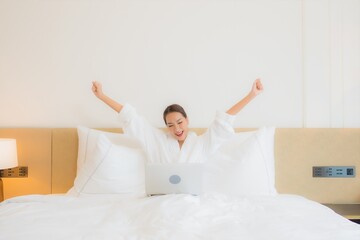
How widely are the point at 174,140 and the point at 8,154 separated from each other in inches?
43.8

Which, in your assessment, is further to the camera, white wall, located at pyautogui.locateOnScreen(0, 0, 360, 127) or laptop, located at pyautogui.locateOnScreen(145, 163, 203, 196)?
white wall, located at pyautogui.locateOnScreen(0, 0, 360, 127)

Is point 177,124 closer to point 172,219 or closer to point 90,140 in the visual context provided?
point 90,140

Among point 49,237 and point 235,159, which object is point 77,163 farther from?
point 49,237

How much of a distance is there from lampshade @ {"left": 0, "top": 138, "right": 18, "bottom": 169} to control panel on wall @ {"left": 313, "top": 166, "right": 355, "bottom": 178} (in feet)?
6.92

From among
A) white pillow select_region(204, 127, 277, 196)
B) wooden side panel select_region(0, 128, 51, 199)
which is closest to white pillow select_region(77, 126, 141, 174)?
wooden side panel select_region(0, 128, 51, 199)

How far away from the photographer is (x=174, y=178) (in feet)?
6.15

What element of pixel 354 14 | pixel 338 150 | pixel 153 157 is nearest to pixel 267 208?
pixel 153 157

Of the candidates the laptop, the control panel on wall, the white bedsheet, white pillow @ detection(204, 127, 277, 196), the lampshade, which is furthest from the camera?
the control panel on wall

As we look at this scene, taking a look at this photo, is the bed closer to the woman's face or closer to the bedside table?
the bedside table

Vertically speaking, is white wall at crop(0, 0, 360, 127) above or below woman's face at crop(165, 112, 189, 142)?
above

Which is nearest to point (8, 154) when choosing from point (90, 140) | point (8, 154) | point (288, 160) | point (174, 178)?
point (8, 154)

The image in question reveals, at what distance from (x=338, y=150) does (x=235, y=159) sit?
0.82 metres

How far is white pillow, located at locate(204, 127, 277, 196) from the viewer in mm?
2199

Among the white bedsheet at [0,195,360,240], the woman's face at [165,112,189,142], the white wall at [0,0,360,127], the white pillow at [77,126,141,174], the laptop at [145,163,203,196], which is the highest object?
the white wall at [0,0,360,127]
